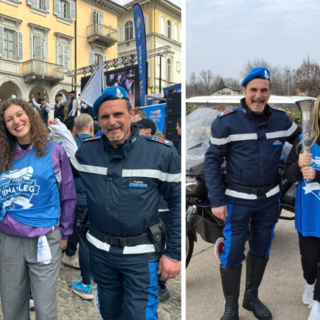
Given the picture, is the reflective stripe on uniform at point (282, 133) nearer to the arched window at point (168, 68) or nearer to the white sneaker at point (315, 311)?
the white sneaker at point (315, 311)

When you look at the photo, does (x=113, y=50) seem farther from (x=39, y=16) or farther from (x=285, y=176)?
(x=285, y=176)

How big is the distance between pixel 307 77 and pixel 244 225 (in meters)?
23.2

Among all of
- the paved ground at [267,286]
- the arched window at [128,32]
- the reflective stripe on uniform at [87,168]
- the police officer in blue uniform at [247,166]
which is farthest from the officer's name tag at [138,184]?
the arched window at [128,32]

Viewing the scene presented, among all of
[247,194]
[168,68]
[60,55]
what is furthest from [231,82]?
[247,194]

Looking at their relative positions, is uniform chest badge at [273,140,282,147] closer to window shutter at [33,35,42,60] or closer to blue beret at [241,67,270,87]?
blue beret at [241,67,270,87]

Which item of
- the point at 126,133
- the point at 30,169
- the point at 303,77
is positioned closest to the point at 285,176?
the point at 126,133

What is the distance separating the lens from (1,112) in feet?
8.11

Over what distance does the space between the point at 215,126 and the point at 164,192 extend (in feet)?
2.82

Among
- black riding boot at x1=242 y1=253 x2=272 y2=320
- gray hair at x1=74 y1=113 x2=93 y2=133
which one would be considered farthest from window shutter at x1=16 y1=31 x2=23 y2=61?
black riding boot at x1=242 y1=253 x2=272 y2=320

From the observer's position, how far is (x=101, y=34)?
3022 cm

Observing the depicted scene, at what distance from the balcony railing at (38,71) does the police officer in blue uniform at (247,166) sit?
81.2ft

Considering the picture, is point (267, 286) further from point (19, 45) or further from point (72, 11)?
point (72, 11)

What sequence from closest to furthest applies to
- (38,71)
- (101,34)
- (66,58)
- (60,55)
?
(38,71) → (60,55) → (66,58) → (101,34)

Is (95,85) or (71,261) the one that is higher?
(95,85)
